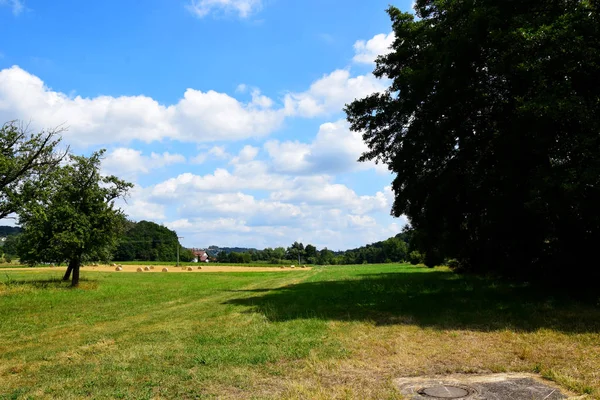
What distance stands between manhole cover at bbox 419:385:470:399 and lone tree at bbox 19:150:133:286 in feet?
91.2

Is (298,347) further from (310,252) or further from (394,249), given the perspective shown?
(310,252)

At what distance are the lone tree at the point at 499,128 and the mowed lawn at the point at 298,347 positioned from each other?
2.89m

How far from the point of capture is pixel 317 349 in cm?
911

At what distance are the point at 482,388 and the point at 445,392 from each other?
2.05 ft

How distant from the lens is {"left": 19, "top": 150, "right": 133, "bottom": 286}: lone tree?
95.3 feet

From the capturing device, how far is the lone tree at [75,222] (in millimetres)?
29062

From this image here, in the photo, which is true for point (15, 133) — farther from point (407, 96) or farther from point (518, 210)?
point (518, 210)

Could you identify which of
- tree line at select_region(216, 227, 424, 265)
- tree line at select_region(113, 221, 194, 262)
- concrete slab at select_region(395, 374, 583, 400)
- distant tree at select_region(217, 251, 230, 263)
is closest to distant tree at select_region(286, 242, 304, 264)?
tree line at select_region(216, 227, 424, 265)

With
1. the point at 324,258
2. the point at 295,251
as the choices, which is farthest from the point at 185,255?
the point at 324,258

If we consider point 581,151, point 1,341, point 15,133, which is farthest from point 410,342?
point 15,133

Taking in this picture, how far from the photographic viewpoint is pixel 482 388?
20.8ft

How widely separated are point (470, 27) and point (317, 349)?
12.7 metres

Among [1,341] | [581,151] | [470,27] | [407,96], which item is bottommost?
[1,341]

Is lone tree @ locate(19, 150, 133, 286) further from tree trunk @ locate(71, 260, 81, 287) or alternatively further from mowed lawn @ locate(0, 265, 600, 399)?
mowed lawn @ locate(0, 265, 600, 399)
